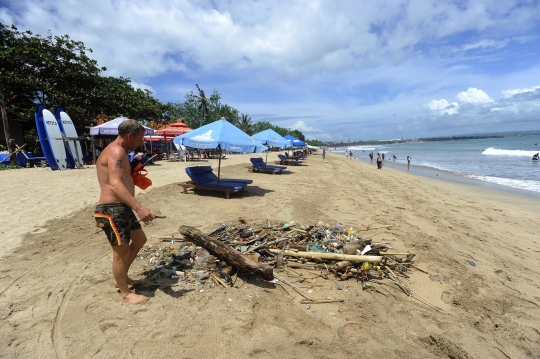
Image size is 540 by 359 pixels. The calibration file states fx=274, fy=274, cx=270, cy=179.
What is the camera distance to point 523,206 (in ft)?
32.0

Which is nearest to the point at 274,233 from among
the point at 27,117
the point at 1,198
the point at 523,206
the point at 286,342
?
the point at 286,342

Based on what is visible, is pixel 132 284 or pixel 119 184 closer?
pixel 119 184

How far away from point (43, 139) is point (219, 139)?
10439 mm

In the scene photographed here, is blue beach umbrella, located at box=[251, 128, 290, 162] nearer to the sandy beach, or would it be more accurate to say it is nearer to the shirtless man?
the sandy beach

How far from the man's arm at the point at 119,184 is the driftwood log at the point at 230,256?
140 cm

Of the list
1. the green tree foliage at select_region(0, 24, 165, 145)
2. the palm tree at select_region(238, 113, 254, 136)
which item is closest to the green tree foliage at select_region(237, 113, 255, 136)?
the palm tree at select_region(238, 113, 254, 136)

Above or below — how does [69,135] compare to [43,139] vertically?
above

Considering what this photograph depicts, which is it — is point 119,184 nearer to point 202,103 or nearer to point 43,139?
point 43,139

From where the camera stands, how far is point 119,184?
254 centimetres

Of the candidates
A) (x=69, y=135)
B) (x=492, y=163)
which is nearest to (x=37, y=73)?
(x=69, y=135)

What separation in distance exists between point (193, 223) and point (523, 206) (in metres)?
11.4

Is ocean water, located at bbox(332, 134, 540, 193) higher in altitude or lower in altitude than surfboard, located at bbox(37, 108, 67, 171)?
lower

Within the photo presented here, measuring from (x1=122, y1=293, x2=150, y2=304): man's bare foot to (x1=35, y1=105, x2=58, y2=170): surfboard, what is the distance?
527 inches

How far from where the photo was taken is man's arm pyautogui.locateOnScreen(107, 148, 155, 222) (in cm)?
252
